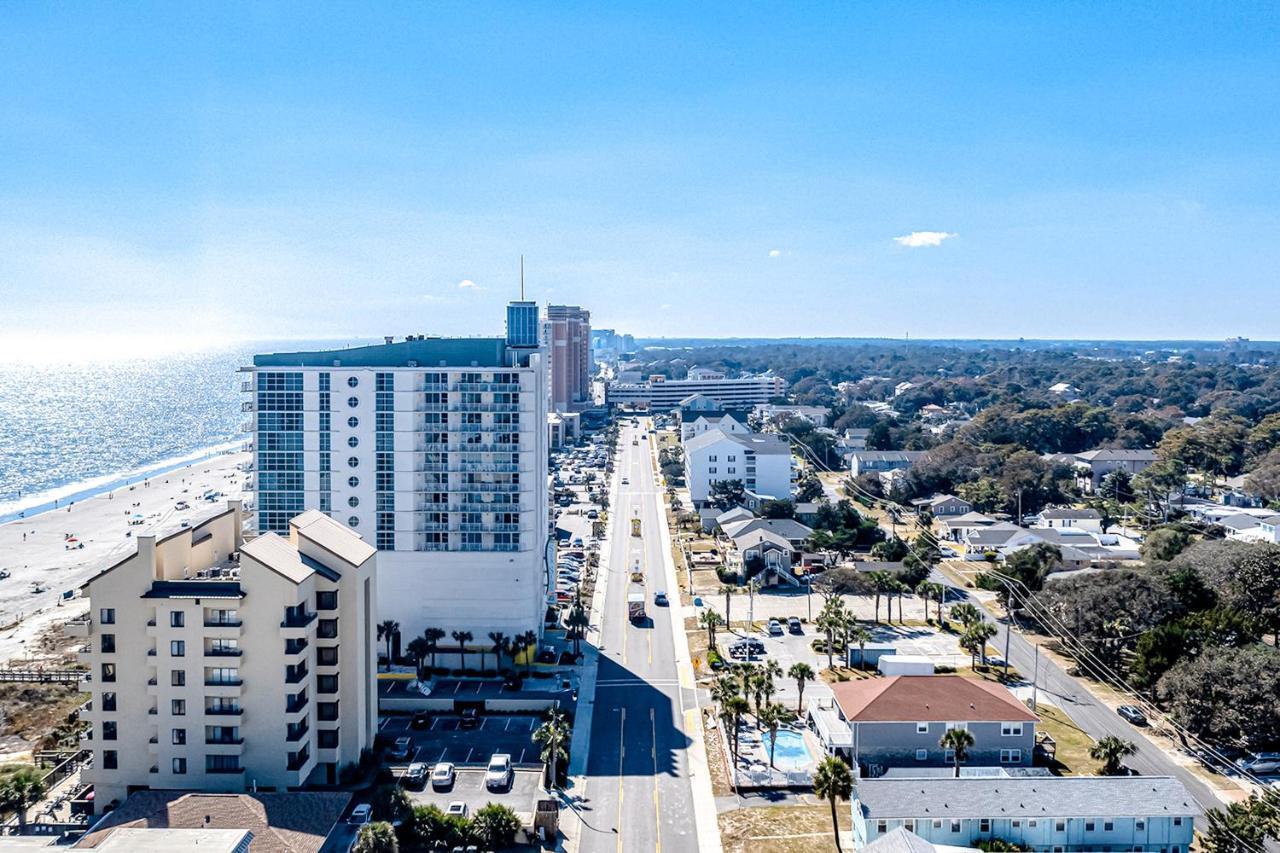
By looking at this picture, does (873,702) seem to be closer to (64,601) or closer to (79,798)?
(79,798)

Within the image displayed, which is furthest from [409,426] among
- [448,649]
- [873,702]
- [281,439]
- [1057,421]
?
[1057,421]

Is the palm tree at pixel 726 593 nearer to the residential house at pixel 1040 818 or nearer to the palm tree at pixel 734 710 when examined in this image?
the palm tree at pixel 734 710

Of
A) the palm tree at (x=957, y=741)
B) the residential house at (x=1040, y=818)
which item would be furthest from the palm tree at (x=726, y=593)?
the residential house at (x=1040, y=818)

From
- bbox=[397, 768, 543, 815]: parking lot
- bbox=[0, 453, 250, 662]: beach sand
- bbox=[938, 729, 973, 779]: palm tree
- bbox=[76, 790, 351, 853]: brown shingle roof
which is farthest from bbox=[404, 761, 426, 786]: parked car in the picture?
bbox=[938, 729, 973, 779]: palm tree

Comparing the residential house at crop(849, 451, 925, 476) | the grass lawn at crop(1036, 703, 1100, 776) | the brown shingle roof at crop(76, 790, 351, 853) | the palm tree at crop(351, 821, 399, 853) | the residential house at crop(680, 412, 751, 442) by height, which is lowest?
the grass lawn at crop(1036, 703, 1100, 776)

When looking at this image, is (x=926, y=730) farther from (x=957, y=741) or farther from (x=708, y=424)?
(x=708, y=424)

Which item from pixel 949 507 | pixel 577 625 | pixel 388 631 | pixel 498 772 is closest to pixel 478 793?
pixel 498 772

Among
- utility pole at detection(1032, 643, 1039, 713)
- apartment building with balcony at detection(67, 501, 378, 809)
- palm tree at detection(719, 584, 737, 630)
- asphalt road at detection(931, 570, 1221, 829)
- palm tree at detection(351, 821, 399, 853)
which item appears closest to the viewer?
palm tree at detection(351, 821, 399, 853)

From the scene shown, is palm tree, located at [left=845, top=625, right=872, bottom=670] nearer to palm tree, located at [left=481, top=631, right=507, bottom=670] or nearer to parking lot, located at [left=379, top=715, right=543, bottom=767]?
parking lot, located at [left=379, top=715, right=543, bottom=767]
